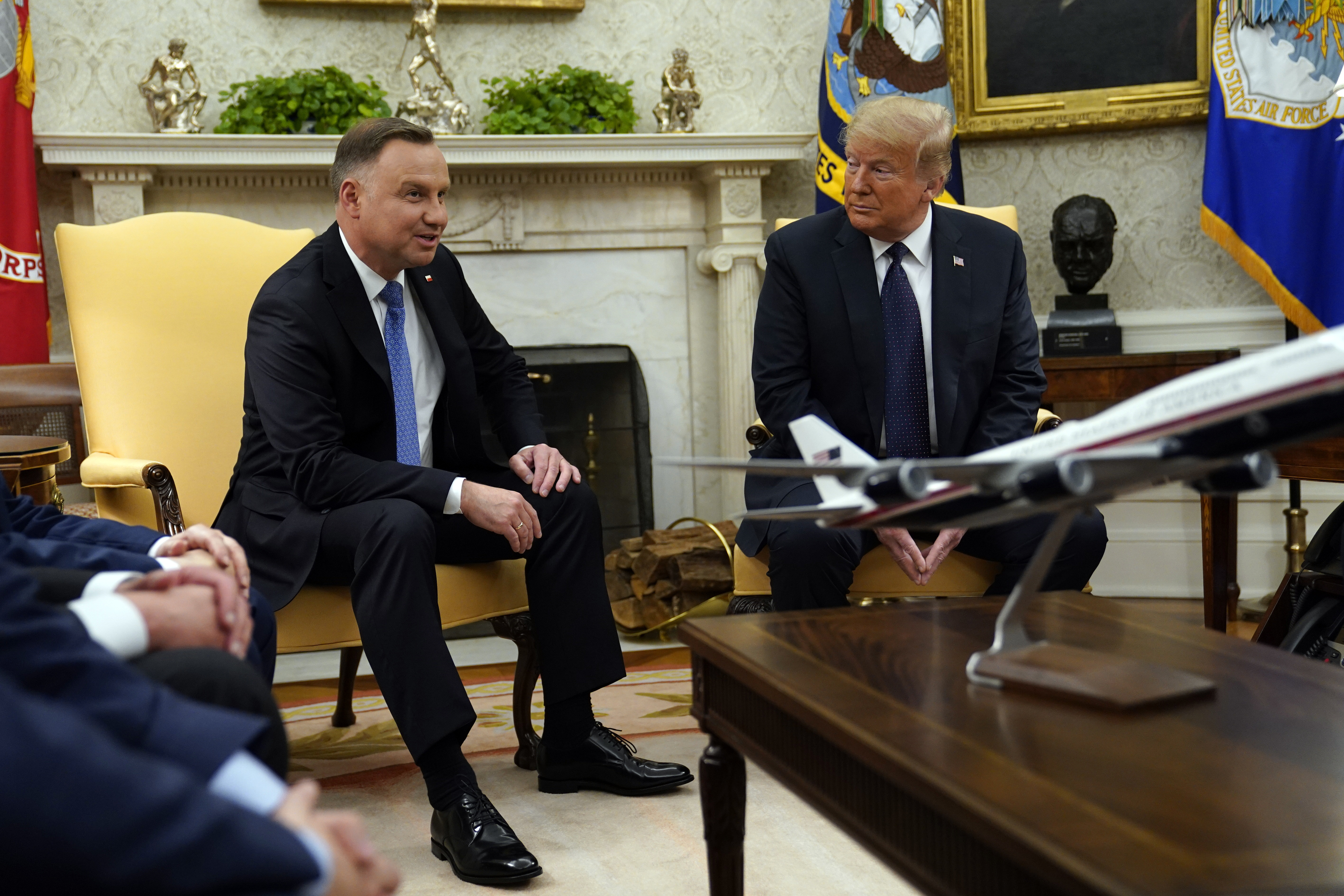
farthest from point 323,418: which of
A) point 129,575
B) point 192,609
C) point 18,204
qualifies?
point 18,204

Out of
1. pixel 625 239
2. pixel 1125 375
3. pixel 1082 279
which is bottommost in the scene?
pixel 1125 375

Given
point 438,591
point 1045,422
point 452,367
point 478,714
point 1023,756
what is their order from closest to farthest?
point 1023,756 → point 438,591 → point 452,367 → point 1045,422 → point 478,714

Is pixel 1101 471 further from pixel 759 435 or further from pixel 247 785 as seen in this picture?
pixel 759 435

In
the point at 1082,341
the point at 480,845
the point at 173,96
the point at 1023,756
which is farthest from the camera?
the point at 1082,341

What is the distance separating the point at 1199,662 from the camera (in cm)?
138

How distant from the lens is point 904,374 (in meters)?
2.53

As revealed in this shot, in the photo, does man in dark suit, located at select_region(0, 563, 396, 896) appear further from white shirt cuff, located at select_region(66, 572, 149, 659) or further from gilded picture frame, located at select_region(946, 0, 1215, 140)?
gilded picture frame, located at select_region(946, 0, 1215, 140)

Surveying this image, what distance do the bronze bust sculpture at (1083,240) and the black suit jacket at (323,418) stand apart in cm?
223

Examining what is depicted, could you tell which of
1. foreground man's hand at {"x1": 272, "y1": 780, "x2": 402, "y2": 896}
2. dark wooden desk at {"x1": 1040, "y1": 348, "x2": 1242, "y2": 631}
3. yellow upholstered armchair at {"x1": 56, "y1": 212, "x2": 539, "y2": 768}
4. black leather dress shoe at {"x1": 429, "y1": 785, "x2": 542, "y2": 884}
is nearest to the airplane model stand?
foreground man's hand at {"x1": 272, "y1": 780, "x2": 402, "y2": 896}

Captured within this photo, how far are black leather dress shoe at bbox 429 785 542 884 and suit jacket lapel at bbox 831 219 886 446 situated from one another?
1118 mm

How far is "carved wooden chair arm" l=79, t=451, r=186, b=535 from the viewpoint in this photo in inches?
90.7

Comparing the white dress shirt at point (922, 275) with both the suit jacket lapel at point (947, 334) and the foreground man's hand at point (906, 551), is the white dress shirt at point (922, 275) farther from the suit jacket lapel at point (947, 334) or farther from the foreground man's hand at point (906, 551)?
the foreground man's hand at point (906, 551)

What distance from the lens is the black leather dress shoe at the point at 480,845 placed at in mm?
1934

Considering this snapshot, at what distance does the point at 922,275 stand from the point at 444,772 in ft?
4.82
